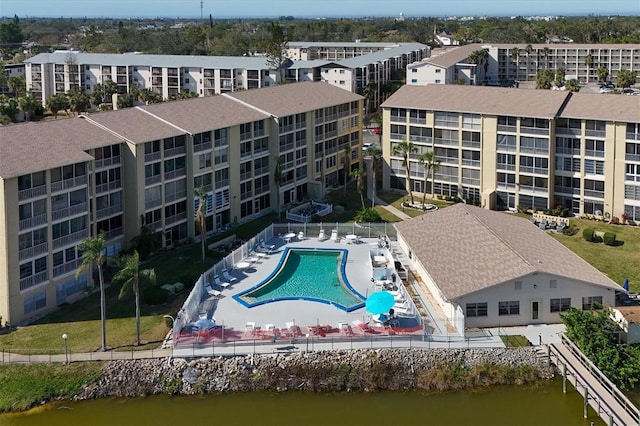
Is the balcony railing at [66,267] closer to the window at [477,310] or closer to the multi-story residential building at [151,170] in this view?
the multi-story residential building at [151,170]

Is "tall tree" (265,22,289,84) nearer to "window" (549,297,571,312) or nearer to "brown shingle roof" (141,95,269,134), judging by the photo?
"brown shingle roof" (141,95,269,134)

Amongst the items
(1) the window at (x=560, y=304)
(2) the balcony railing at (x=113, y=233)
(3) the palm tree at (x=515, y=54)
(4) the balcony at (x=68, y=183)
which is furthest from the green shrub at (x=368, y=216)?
(3) the palm tree at (x=515, y=54)

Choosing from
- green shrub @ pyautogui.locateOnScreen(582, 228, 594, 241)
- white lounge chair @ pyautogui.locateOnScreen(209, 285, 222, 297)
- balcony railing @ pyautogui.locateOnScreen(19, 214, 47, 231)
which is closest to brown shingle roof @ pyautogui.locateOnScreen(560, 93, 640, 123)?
green shrub @ pyautogui.locateOnScreen(582, 228, 594, 241)

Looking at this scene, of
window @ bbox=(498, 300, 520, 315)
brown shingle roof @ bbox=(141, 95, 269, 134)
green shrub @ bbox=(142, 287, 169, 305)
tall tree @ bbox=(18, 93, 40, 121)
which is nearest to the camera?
window @ bbox=(498, 300, 520, 315)

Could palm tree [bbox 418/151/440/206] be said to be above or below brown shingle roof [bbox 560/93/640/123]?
below

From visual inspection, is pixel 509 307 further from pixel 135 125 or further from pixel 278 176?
pixel 135 125

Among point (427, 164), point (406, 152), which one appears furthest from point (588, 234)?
point (406, 152)
